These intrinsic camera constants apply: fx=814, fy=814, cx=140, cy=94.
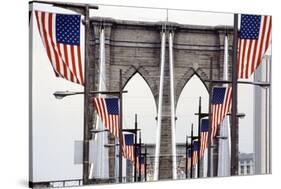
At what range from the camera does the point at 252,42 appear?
33.1 feet

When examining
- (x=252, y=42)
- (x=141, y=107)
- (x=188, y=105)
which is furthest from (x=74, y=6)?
(x=252, y=42)

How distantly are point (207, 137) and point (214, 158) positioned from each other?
0.27 m

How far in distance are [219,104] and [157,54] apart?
105 centimetres

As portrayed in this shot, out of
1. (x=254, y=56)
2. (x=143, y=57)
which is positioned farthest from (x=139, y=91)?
(x=254, y=56)

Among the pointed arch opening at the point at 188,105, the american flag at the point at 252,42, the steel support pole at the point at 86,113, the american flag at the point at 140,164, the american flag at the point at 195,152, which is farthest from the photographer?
the american flag at the point at 252,42

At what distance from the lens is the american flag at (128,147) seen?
9.29m

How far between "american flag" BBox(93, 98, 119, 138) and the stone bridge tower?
0.13 m

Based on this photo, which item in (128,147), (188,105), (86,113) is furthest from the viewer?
(188,105)

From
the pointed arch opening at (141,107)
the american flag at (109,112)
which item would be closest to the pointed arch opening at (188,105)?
the pointed arch opening at (141,107)

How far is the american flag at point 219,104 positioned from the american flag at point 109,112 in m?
1.28

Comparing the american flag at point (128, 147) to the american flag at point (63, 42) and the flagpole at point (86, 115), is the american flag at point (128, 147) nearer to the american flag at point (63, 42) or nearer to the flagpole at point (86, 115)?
the flagpole at point (86, 115)

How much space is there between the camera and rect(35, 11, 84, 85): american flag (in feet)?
28.3

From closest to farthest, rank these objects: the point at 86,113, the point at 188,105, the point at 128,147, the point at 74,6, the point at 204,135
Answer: the point at 74,6, the point at 86,113, the point at 128,147, the point at 188,105, the point at 204,135

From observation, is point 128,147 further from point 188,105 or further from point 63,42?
point 63,42
